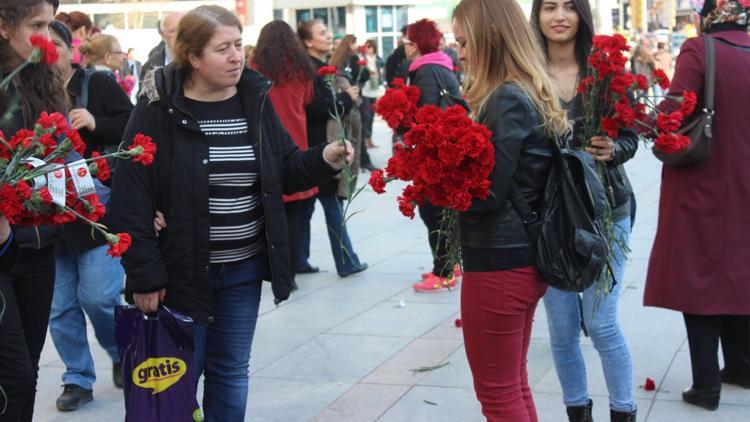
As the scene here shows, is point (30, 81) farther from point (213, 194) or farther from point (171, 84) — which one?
point (213, 194)

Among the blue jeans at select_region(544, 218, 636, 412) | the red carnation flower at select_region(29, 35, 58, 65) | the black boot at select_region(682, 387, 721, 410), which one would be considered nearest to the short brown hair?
the red carnation flower at select_region(29, 35, 58, 65)

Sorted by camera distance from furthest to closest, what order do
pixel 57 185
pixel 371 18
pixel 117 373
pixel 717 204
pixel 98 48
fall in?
pixel 371 18, pixel 98 48, pixel 117 373, pixel 717 204, pixel 57 185

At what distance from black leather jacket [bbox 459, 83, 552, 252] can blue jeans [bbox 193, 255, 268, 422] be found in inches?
38.1

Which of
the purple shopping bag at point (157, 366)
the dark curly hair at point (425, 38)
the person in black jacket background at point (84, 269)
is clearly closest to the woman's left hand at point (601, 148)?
the purple shopping bag at point (157, 366)

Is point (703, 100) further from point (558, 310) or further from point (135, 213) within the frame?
point (135, 213)

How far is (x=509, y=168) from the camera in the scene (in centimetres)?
353

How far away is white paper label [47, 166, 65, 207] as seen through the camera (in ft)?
10.3

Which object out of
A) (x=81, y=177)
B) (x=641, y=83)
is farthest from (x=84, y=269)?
(x=641, y=83)

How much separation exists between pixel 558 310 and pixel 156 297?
168cm

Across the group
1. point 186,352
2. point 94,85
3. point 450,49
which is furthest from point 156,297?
point 450,49

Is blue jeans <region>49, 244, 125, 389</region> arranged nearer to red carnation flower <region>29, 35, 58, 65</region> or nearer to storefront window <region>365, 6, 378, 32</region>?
red carnation flower <region>29, 35, 58, 65</region>

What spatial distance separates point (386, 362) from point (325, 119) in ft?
9.79

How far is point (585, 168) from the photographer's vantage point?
12.0 ft

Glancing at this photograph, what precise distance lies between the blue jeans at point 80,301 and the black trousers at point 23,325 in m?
1.40
